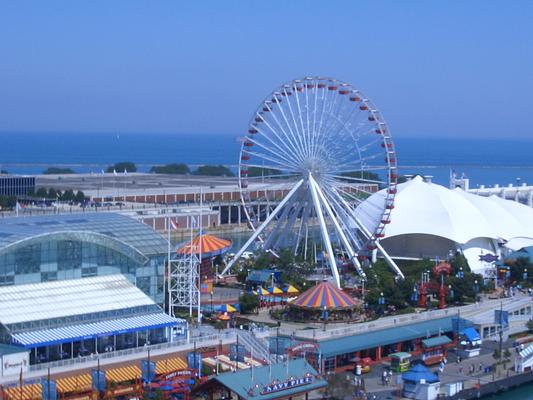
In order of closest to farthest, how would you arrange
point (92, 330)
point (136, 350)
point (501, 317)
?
1. point (92, 330)
2. point (136, 350)
3. point (501, 317)

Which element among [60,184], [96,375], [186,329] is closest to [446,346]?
[186,329]

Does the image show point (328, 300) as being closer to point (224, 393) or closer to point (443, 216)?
point (224, 393)

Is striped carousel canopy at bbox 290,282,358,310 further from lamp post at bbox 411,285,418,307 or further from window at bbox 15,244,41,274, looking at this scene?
window at bbox 15,244,41,274

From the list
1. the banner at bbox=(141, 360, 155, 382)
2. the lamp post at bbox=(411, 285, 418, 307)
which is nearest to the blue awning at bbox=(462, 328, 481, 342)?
the lamp post at bbox=(411, 285, 418, 307)

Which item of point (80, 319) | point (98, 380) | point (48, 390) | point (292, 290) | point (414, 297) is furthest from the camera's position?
point (292, 290)

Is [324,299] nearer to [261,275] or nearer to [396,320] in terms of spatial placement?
[396,320]

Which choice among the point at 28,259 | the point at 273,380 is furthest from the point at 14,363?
the point at 273,380
